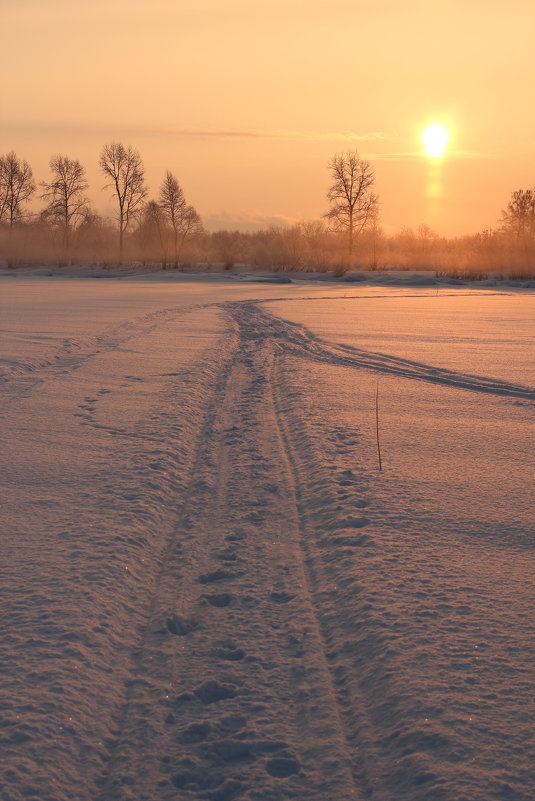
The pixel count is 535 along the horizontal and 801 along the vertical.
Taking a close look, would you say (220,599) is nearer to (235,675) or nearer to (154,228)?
(235,675)

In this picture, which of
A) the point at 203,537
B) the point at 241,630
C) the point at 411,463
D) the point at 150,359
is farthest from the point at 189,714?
the point at 150,359

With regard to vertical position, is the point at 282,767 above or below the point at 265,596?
below

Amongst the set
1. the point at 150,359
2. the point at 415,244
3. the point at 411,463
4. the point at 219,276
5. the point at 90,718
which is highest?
the point at 415,244

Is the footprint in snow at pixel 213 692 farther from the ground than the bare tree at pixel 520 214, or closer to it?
closer to it

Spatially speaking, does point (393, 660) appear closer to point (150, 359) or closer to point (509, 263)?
point (150, 359)

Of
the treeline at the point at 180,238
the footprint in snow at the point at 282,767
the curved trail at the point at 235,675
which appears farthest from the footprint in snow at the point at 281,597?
the treeline at the point at 180,238

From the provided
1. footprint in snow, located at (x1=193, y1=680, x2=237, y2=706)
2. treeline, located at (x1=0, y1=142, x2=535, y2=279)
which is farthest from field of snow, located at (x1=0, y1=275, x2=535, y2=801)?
treeline, located at (x1=0, y1=142, x2=535, y2=279)

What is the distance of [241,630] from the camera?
2.40 metres

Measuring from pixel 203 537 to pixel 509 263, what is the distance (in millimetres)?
31902

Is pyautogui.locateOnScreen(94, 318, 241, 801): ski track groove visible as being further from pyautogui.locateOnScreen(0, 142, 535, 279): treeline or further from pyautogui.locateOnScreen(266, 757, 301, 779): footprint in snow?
pyautogui.locateOnScreen(0, 142, 535, 279): treeline

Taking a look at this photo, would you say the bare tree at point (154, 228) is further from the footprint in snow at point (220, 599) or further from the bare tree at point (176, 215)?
the footprint in snow at point (220, 599)

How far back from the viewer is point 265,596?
2.63m

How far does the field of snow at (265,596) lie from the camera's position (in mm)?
1799

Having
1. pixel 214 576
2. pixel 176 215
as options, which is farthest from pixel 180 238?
pixel 214 576
